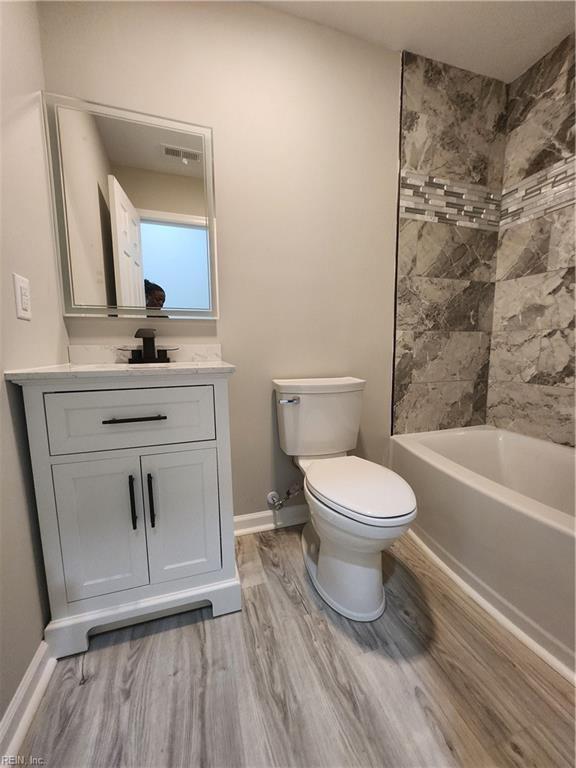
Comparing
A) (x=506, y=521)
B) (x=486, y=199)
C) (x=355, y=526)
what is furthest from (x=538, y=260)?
(x=355, y=526)

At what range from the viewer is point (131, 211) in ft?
4.03

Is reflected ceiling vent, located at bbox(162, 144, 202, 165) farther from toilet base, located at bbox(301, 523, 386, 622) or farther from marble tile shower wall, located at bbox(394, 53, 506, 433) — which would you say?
toilet base, located at bbox(301, 523, 386, 622)

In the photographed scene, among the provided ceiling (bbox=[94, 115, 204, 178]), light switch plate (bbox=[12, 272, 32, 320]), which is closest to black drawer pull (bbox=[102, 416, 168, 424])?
light switch plate (bbox=[12, 272, 32, 320])

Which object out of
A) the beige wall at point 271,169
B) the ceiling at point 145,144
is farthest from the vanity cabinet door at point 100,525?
the ceiling at point 145,144

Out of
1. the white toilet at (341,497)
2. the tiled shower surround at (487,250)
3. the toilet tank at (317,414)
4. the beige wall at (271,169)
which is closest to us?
the white toilet at (341,497)

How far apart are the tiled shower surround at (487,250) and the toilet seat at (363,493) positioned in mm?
664

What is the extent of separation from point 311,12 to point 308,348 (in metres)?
1.42

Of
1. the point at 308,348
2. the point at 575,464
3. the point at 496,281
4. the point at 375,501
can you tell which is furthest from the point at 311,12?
the point at 575,464

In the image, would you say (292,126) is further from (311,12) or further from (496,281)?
(496,281)

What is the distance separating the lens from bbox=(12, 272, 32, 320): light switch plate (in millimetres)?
842

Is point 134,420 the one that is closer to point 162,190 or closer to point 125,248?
point 125,248

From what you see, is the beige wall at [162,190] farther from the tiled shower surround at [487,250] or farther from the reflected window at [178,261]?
the tiled shower surround at [487,250]

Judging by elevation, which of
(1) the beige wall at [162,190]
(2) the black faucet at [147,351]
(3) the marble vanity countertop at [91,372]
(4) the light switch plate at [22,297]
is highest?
(1) the beige wall at [162,190]

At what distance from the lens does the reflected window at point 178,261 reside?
1.25m
